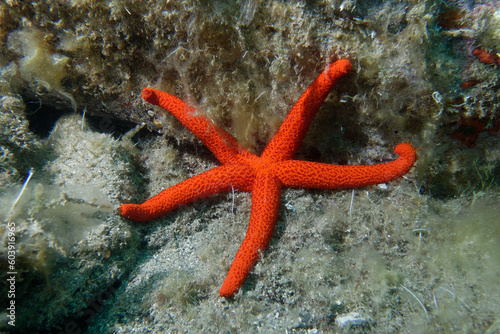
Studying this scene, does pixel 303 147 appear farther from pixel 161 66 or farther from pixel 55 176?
pixel 55 176

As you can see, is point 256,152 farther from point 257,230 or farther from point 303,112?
point 257,230

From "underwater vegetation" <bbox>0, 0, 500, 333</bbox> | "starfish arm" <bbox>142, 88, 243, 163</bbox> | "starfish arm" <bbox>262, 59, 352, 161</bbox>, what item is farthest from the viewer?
"starfish arm" <bbox>142, 88, 243, 163</bbox>

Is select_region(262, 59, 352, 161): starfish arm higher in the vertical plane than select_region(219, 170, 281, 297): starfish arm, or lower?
higher

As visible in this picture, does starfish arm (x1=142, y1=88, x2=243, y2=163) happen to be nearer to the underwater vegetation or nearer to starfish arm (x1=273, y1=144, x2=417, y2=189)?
the underwater vegetation

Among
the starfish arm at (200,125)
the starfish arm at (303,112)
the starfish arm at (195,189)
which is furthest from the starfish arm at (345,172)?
the starfish arm at (200,125)

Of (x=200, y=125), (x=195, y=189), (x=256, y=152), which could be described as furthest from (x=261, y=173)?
(x=200, y=125)

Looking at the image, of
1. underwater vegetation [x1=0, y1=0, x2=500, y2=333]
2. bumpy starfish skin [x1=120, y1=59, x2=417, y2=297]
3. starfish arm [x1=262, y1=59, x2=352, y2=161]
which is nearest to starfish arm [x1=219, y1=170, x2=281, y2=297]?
bumpy starfish skin [x1=120, y1=59, x2=417, y2=297]
